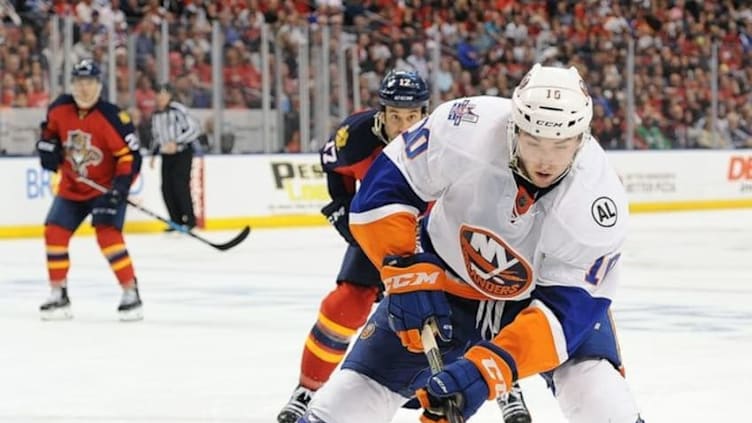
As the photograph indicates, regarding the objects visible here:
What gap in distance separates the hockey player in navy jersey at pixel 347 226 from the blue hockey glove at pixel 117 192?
8.76 ft

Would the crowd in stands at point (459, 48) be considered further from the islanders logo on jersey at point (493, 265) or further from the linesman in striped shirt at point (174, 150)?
the islanders logo on jersey at point (493, 265)

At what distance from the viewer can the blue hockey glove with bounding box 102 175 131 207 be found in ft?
23.1

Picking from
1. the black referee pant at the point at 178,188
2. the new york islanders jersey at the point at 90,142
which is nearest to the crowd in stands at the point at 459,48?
the black referee pant at the point at 178,188

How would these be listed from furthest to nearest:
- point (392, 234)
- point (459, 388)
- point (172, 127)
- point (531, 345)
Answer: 1. point (172, 127)
2. point (392, 234)
3. point (531, 345)
4. point (459, 388)

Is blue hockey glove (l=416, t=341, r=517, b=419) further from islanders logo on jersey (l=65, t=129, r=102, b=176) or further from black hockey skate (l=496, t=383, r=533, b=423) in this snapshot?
islanders logo on jersey (l=65, t=129, r=102, b=176)

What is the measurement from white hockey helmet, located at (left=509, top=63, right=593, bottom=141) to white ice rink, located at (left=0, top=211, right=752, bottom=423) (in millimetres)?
1834

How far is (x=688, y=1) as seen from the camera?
18750 millimetres

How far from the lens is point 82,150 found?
7176mm

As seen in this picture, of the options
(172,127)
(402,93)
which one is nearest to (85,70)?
(402,93)

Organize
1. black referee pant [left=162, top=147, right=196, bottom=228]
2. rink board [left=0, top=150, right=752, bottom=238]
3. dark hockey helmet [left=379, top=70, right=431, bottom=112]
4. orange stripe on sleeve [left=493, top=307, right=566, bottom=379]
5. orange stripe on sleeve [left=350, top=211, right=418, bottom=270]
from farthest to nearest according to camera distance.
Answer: black referee pant [left=162, top=147, right=196, bottom=228] → rink board [left=0, top=150, right=752, bottom=238] → dark hockey helmet [left=379, top=70, right=431, bottom=112] → orange stripe on sleeve [left=350, top=211, right=418, bottom=270] → orange stripe on sleeve [left=493, top=307, right=566, bottom=379]

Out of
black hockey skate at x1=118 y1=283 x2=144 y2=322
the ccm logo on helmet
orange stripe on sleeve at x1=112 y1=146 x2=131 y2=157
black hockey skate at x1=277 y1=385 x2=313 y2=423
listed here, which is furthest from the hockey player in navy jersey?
orange stripe on sleeve at x1=112 y1=146 x2=131 y2=157

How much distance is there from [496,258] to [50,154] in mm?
4582

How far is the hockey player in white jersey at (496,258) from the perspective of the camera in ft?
8.84

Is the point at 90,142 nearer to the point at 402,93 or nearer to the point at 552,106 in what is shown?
the point at 402,93
